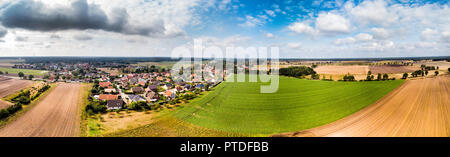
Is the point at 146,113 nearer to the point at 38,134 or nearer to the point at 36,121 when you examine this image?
the point at 38,134

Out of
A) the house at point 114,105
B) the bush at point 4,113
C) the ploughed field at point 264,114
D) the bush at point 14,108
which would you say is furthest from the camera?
the house at point 114,105

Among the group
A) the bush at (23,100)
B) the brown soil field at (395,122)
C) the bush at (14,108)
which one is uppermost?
the bush at (23,100)

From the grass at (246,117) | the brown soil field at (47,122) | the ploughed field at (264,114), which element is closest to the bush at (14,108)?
the brown soil field at (47,122)

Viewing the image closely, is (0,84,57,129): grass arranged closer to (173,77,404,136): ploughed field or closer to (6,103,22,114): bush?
(6,103,22,114): bush

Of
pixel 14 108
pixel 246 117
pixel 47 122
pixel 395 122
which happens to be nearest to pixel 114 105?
pixel 47 122

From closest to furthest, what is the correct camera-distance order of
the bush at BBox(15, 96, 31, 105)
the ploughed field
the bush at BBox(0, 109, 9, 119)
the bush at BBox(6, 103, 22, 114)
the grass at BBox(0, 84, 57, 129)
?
the ploughed field → the grass at BBox(0, 84, 57, 129) → the bush at BBox(0, 109, 9, 119) → the bush at BBox(6, 103, 22, 114) → the bush at BBox(15, 96, 31, 105)

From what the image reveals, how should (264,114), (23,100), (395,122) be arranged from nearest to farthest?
(395,122), (264,114), (23,100)

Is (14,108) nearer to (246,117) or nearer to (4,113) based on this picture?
(4,113)

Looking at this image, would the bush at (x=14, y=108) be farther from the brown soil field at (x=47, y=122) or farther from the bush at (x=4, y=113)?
the brown soil field at (x=47, y=122)

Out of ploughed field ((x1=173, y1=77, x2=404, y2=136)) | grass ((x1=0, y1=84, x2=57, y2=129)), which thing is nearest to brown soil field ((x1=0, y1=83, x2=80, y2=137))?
grass ((x1=0, y1=84, x2=57, y2=129))
